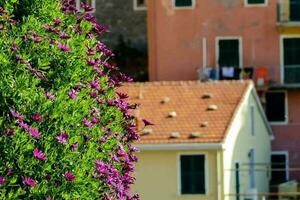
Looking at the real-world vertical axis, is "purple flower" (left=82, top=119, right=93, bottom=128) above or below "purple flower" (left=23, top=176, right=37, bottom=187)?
above

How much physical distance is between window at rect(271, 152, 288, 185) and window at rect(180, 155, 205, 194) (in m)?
11.4

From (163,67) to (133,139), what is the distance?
41203 millimetres

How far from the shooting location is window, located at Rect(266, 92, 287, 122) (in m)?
51.7

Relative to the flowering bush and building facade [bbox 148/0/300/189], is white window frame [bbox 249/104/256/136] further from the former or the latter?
the flowering bush

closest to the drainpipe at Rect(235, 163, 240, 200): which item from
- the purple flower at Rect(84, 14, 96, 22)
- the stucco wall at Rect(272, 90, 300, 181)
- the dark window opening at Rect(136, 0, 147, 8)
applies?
the stucco wall at Rect(272, 90, 300, 181)

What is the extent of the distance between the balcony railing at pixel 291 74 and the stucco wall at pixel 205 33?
0.33 metres

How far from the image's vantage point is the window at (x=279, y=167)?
48459mm

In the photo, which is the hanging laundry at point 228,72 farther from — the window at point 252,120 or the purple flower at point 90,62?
the purple flower at point 90,62

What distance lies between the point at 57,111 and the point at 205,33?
4296 cm

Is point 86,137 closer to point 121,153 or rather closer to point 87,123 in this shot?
point 87,123

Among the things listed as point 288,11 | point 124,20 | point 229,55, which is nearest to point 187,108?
point 229,55

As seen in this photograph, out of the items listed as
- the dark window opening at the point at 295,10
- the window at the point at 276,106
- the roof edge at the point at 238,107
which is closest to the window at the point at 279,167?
the window at the point at 276,106

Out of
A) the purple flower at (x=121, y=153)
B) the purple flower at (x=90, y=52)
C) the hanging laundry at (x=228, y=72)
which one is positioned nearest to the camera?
the purple flower at (x=90, y=52)

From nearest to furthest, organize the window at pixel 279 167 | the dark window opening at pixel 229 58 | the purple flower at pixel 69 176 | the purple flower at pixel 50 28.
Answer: the purple flower at pixel 69 176
the purple flower at pixel 50 28
the window at pixel 279 167
the dark window opening at pixel 229 58
